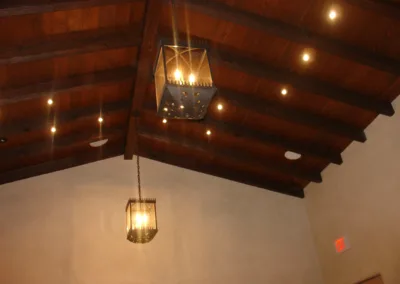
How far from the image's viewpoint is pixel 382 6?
399 centimetres

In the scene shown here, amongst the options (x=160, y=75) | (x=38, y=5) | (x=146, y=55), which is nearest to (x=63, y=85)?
(x=146, y=55)

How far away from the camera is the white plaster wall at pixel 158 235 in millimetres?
5812

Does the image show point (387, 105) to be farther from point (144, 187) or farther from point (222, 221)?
point (144, 187)

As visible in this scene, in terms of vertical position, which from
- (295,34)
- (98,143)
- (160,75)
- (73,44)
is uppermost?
(98,143)

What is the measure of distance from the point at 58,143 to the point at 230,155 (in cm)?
248

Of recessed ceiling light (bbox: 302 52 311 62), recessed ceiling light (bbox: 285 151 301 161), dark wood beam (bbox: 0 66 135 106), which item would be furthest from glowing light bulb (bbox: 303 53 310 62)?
dark wood beam (bbox: 0 66 135 106)

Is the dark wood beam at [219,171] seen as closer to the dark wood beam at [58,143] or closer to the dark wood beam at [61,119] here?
the dark wood beam at [58,143]

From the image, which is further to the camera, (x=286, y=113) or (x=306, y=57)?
(x=286, y=113)

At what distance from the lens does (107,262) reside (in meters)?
5.94

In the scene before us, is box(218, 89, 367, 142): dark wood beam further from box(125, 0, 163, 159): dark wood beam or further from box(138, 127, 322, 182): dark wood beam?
box(138, 127, 322, 182): dark wood beam

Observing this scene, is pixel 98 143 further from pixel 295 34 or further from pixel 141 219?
pixel 295 34

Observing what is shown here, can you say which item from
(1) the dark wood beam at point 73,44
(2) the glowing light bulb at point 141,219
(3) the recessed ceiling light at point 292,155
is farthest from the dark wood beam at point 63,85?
(3) the recessed ceiling light at point 292,155

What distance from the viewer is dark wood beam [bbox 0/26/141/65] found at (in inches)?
160

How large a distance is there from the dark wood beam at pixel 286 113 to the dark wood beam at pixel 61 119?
4.78ft
